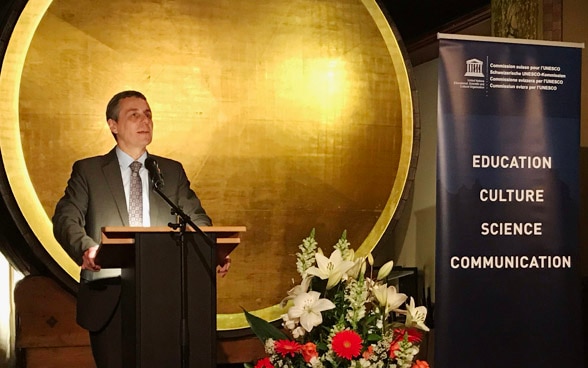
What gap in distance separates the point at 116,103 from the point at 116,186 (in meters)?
0.44

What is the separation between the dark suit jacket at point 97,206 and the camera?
3.85 meters

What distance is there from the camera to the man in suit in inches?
143

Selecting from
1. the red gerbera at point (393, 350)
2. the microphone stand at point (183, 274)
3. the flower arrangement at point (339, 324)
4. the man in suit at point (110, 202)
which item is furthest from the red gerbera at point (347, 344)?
the man in suit at point (110, 202)

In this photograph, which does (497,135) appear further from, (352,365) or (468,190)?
(352,365)

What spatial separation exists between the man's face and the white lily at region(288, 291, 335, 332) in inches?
86.3

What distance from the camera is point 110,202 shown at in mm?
3928

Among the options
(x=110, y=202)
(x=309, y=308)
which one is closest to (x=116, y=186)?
(x=110, y=202)

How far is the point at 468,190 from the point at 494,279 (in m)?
0.39

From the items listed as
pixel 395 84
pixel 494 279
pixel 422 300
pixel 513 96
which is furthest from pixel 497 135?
pixel 422 300

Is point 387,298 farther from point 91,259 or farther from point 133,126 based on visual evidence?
point 133,126

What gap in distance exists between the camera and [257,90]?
15.0ft

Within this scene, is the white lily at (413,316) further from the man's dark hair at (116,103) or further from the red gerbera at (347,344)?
the man's dark hair at (116,103)

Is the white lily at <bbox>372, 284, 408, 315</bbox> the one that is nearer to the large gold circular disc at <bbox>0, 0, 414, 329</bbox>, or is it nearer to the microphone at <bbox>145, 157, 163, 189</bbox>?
the microphone at <bbox>145, 157, 163, 189</bbox>

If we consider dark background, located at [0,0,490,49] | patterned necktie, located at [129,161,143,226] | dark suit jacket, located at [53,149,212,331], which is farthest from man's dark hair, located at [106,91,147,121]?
dark background, located at [0,0,490,49]
